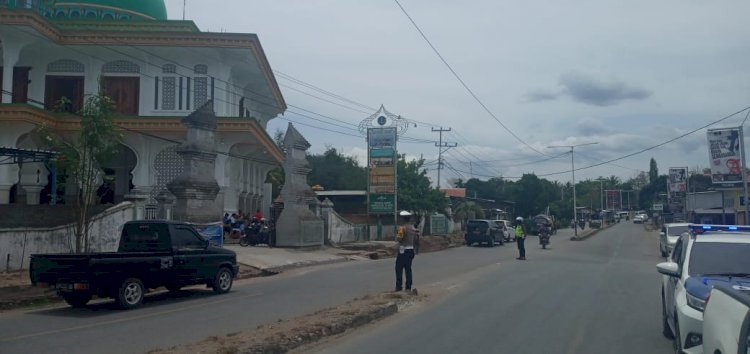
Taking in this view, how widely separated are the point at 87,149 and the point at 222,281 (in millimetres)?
5253

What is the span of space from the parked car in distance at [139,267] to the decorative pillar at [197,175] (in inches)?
286

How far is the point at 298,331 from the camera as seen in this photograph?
9141 millimetres

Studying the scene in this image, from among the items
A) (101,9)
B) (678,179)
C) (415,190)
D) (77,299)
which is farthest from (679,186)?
(77,299)

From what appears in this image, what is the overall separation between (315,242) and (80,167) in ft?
48.2

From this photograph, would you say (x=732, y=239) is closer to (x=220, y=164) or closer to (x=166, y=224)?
(x=166, y=224)

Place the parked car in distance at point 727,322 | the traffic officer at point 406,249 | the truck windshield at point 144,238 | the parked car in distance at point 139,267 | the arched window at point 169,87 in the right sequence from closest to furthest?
the parked car in distance at point 727,322 → the parked car in distance at point 139,267 → the truck windshield at point 144,238 → the traffic officer at point 406,249 → the arched window at point 169,87

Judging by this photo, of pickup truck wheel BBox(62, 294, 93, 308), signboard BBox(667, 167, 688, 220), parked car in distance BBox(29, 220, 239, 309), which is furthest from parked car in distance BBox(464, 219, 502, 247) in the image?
signboard BBox(667, 167, 688, 220)

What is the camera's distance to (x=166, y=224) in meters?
14.5

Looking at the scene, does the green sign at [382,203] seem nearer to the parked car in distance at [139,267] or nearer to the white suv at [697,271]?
the parked car in distance at [139,267]

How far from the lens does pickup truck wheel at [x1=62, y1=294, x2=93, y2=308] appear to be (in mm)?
12409

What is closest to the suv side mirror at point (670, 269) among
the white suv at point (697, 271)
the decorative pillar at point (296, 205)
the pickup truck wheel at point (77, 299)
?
the white suv at point (697, 271)

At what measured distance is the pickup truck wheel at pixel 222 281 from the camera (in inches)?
602

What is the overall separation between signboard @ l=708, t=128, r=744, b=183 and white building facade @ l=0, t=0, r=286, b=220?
76.3 feet

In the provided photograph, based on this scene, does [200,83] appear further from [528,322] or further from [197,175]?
[528,322]
